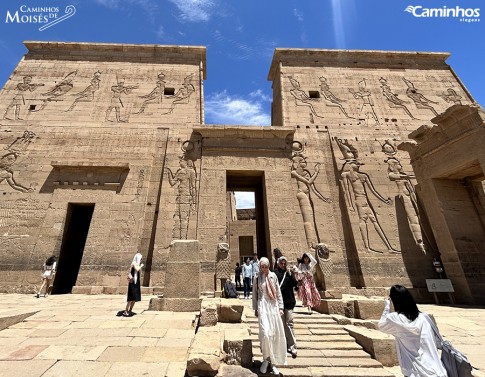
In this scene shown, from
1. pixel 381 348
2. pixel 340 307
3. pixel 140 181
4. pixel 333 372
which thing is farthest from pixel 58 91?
pixel 381 348

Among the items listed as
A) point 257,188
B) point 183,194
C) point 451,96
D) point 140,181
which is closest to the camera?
point 183,194

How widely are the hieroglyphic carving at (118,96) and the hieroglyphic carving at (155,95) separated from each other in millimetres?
800

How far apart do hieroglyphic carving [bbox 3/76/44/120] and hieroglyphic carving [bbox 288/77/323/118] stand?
11.7 m

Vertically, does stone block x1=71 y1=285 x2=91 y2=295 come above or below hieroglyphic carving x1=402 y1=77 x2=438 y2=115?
below

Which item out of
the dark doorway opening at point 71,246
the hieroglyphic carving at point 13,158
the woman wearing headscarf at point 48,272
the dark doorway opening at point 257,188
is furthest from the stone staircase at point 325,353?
the hieroglyphic carving at point 13,158

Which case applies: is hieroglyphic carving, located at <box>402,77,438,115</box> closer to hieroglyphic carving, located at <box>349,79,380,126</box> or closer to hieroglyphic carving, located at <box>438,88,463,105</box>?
hieroglyphic carving, located at <box>438,88,463,105</box>

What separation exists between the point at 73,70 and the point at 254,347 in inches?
576

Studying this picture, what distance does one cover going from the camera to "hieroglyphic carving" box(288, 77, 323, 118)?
41.4 ft

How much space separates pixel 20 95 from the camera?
12.1 meters

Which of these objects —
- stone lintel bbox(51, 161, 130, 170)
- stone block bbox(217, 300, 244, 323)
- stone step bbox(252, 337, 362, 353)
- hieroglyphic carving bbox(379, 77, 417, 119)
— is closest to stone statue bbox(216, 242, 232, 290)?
stone block bbox(217, 300, 244, 323)

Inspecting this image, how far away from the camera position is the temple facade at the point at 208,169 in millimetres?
9133

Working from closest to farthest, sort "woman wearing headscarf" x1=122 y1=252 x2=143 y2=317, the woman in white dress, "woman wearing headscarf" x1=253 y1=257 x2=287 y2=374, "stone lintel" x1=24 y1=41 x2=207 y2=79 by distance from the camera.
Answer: the woman in white dress, "woman wearing headscarf" x1=253 y1=257 x2=287 y2=374, "woman wearing headscarf" x1=122 y1=252 x2=143 y2=317, "stone lintel" x1=24 y1=41 x2=207 y2=79

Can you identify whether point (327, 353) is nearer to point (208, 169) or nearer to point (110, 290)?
point (110, 290)

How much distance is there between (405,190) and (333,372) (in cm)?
933
